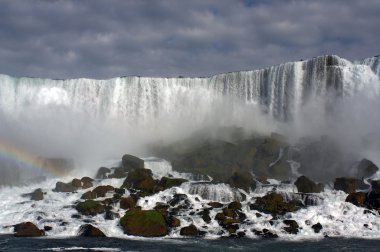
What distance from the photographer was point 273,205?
111ft

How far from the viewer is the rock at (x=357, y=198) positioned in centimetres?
3400

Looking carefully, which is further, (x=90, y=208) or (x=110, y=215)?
(x=90, y=208)

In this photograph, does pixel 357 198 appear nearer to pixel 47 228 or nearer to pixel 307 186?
pixel 307 186

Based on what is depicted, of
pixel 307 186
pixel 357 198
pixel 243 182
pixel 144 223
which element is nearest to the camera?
pixel 144 223

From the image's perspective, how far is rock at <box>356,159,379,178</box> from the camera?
40.5 metres

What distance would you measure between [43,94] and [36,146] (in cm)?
775

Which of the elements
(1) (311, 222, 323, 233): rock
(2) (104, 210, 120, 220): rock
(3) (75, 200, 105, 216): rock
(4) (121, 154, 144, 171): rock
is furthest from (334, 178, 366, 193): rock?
(3) (75, 200, 105, 216): rock

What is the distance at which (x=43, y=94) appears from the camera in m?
59.2

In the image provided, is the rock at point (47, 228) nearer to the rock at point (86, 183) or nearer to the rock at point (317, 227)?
the rock at point (86, 183)

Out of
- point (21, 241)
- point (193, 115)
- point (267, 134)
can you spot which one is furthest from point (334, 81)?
point (21, 241)

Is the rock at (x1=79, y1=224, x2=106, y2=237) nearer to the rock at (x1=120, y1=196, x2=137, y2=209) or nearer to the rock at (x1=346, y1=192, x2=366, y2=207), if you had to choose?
the rock at (x1=120, y1=196, x2=137, y2=209)

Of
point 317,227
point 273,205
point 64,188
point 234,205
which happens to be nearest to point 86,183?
point 64,188

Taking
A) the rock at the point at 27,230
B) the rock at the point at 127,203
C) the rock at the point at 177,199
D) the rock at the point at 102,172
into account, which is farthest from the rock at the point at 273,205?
the rock at the point at 102,172

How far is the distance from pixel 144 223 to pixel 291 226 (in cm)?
854
